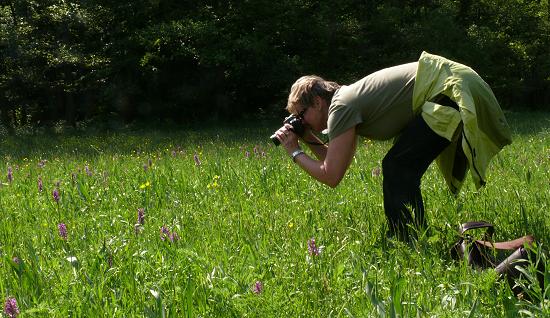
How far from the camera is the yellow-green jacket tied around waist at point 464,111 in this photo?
10.9 ft

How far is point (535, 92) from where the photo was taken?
39.5 meters

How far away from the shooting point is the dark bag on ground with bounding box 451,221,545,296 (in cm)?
263

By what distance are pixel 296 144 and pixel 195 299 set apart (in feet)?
5.10

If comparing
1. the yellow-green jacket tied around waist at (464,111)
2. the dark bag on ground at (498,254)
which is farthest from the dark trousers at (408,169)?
the dark bag on ground at (498,254)

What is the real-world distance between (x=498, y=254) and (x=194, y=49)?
1934cm

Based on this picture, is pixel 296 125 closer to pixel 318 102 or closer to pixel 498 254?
pixel 318 102

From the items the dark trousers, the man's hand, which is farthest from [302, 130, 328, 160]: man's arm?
the dark trousers

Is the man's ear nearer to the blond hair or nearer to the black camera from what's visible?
the blond hair

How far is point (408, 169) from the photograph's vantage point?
3588 millimetres

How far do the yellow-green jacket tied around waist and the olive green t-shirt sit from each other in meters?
0.08

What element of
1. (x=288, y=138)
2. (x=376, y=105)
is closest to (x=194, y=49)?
(x=288, y=138)

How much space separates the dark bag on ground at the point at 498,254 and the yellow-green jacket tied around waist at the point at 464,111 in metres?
0.41

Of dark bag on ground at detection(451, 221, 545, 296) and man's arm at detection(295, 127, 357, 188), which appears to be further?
man's arm at detection(295, 127, 357, 188)

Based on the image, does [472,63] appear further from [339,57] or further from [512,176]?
[512,176]
